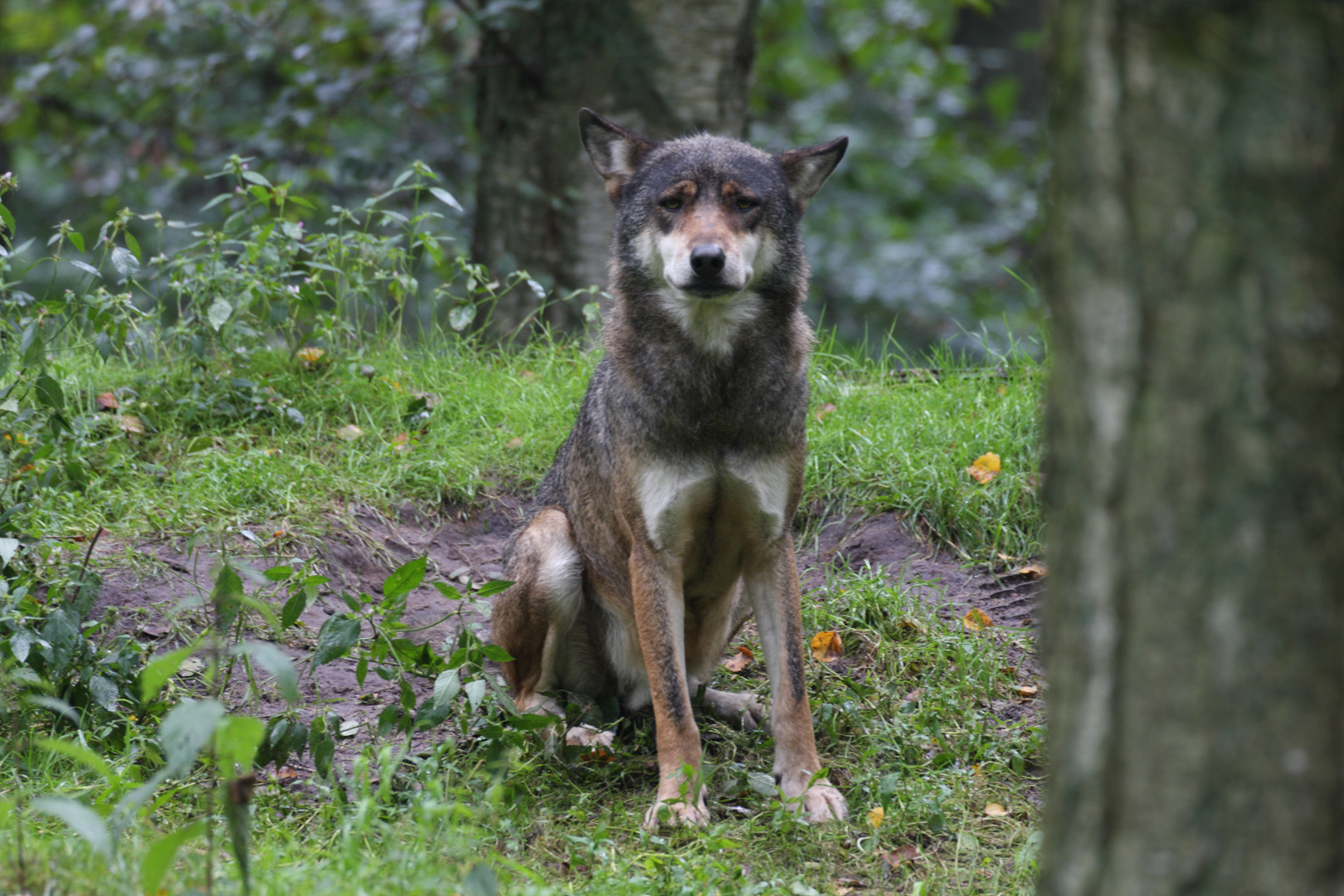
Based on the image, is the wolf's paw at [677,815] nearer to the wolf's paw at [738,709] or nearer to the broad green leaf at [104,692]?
the wolf's paw at [738,709]

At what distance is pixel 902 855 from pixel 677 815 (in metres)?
0.67

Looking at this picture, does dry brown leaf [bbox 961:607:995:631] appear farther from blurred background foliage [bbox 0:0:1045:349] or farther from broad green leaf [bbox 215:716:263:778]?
broad green leaf [bbox 215:716:263:778]

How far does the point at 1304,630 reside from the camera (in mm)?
1471

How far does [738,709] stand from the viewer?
4.20 m

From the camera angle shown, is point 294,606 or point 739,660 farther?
point 739,660

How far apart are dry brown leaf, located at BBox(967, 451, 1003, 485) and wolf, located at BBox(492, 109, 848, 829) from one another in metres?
1.43

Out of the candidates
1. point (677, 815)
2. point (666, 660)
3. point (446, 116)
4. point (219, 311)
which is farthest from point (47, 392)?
point (446, 116)

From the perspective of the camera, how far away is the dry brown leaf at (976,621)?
4449 mm

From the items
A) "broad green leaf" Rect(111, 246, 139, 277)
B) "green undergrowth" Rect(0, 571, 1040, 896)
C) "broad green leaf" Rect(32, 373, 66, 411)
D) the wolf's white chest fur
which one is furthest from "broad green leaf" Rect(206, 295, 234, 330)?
the wolf's white chest fur

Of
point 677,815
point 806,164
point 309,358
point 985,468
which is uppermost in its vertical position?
point 806,164

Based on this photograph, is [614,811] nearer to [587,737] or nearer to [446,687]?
[587,737]

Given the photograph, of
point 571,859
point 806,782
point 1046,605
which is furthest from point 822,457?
point 1046,605

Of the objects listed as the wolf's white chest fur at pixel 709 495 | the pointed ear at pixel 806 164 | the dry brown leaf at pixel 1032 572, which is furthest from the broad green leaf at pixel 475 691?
the dry brown leaf at pixel 1032 572

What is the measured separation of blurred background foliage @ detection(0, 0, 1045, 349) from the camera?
8.27 metres
